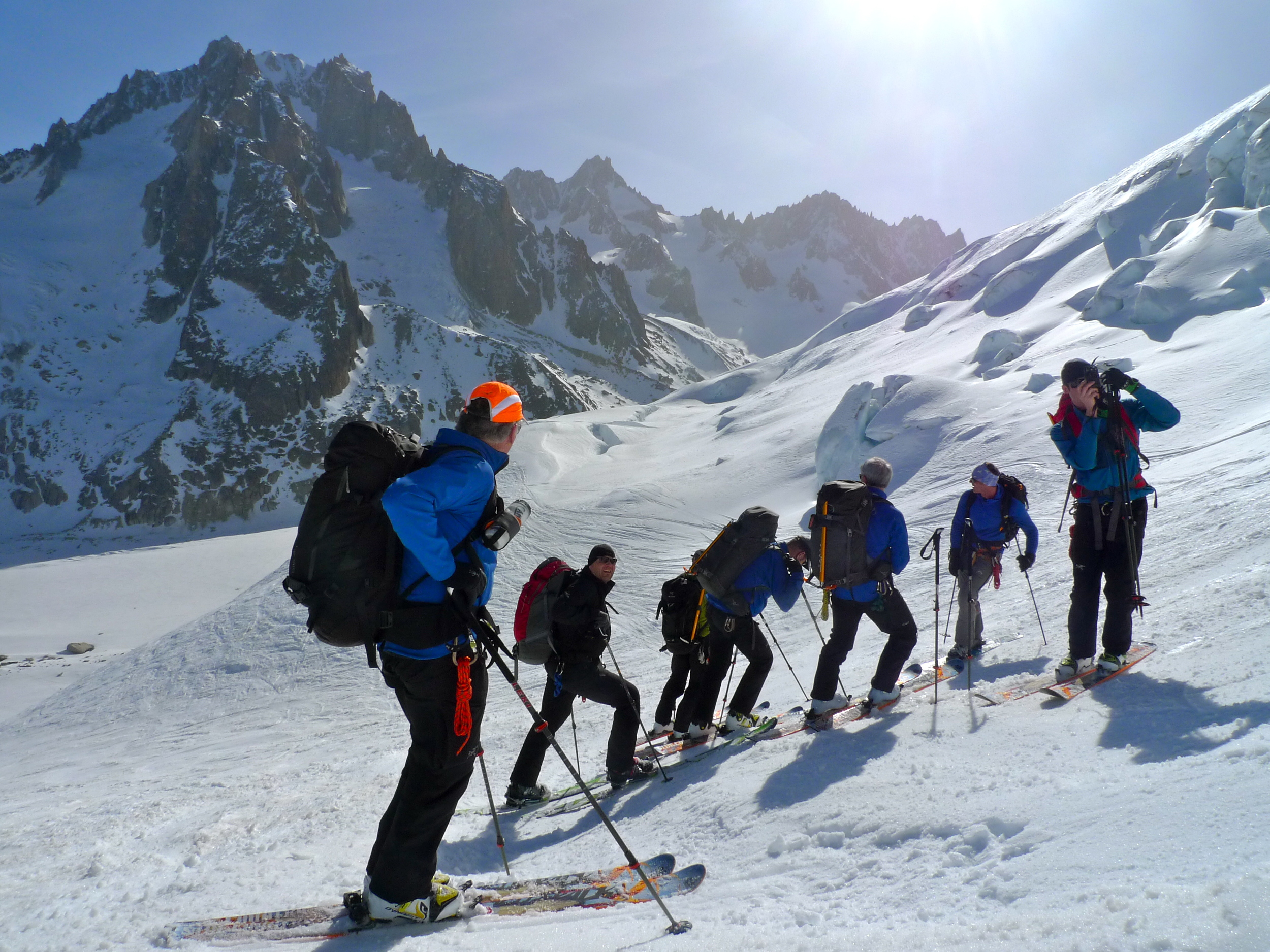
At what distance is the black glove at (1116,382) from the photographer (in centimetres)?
462

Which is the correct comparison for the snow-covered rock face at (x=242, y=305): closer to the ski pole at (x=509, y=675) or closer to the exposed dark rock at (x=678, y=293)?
the exposed dark rock at (x=678, y=293)

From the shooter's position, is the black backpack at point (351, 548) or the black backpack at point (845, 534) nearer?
the black backpack at point (351, 548)

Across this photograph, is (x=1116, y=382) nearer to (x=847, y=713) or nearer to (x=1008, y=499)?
(x=1008, y=499)

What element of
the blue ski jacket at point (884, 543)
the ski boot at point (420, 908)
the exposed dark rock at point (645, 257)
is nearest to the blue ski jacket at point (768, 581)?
the blue ski jacket at point (884, 543)

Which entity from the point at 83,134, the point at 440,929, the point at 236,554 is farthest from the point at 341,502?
the point at 83,134

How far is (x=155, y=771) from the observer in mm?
9898

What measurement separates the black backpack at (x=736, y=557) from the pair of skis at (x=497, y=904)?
7.42ft

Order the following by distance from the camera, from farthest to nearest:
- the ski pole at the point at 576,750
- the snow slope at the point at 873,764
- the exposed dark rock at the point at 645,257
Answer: the exposed dark rock at the point at 645,257 < the ski pole at the point at 576,750 < the snow slope at the point at 873,764

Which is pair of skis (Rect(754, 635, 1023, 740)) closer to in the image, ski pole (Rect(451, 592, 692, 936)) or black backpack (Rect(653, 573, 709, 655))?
black backpack (Rect(653, 573, 709, 655))

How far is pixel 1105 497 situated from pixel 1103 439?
41cm

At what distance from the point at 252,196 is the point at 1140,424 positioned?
112 m

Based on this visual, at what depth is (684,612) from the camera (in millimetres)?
5914

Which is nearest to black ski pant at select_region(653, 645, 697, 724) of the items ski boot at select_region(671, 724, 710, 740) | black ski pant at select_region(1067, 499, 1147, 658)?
ski boot at select_region(671, 724, 710, 740)

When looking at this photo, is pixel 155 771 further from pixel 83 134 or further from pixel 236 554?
pixel 83 134
